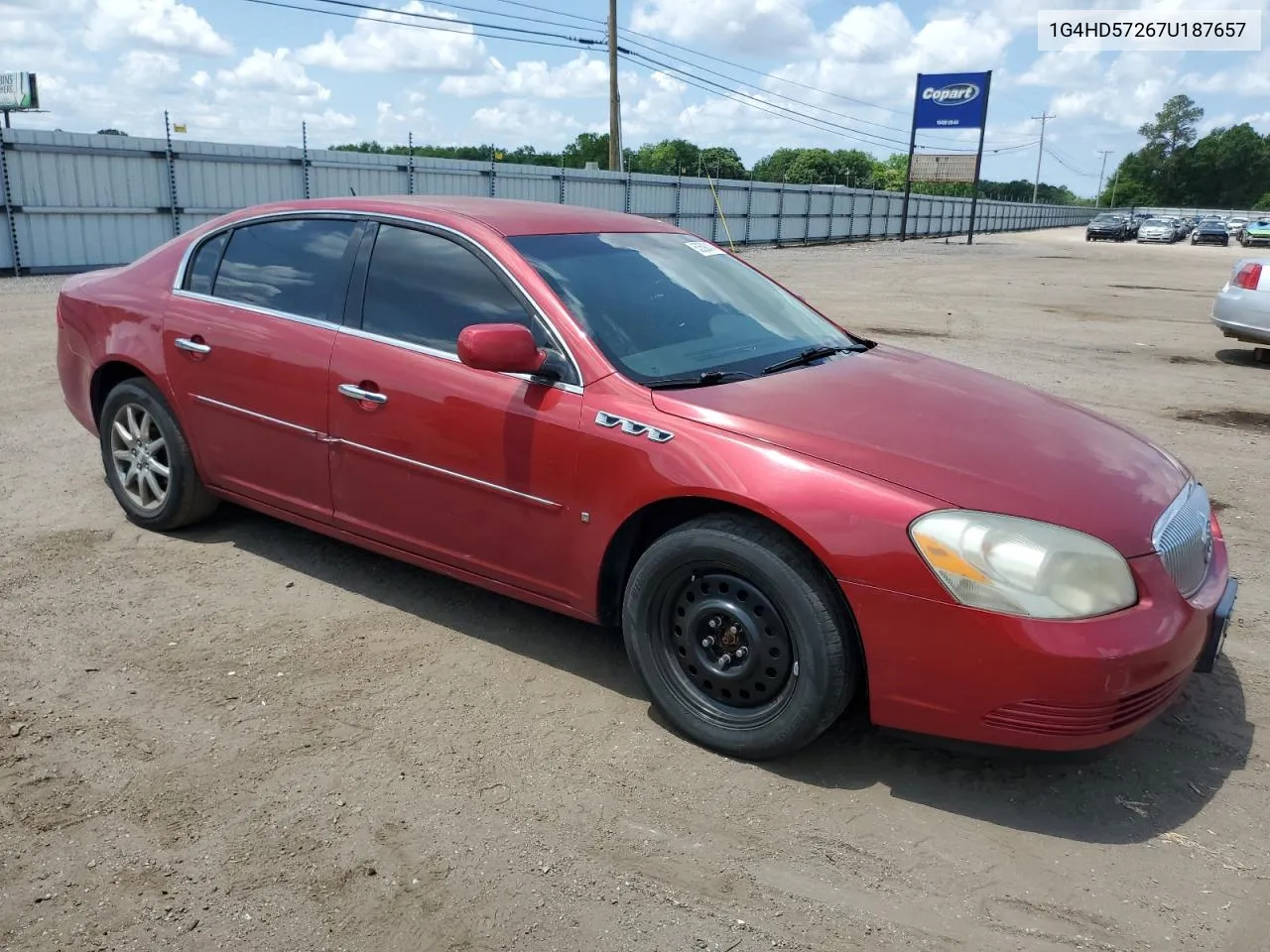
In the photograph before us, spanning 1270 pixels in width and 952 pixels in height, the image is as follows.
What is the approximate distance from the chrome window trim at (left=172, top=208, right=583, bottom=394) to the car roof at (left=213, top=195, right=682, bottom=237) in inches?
0.8

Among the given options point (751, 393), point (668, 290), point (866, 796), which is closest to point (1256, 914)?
point (866, 796)

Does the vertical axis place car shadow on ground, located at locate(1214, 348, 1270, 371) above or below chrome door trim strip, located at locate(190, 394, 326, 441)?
below

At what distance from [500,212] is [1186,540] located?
2.71 meters

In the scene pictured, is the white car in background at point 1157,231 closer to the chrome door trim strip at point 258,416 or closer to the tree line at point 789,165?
the tree line at point 789,165

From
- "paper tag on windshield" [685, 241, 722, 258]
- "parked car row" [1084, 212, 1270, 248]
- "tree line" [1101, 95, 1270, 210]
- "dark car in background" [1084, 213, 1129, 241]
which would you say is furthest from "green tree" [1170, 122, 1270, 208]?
"paper tag on windshield" [685, 241, 722, 258]

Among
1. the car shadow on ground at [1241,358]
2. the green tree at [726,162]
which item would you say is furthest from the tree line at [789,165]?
the car shadow on ground at [1241,358]

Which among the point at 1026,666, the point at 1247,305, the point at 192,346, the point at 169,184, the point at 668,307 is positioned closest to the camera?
the point at 1026,666

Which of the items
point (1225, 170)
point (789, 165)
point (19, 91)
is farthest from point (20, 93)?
point (1225, 170)

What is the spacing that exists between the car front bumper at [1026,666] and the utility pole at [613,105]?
31.5 m

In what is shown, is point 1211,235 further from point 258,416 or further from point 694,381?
point 258,416

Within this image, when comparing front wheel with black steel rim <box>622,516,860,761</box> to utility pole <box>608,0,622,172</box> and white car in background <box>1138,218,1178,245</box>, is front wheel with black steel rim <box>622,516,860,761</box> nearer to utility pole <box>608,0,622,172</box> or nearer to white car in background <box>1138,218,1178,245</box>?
utility pole <box>608,0,622,172</box>

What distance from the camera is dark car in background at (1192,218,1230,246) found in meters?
58.4

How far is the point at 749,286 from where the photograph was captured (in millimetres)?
4320

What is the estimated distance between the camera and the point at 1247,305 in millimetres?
10906
